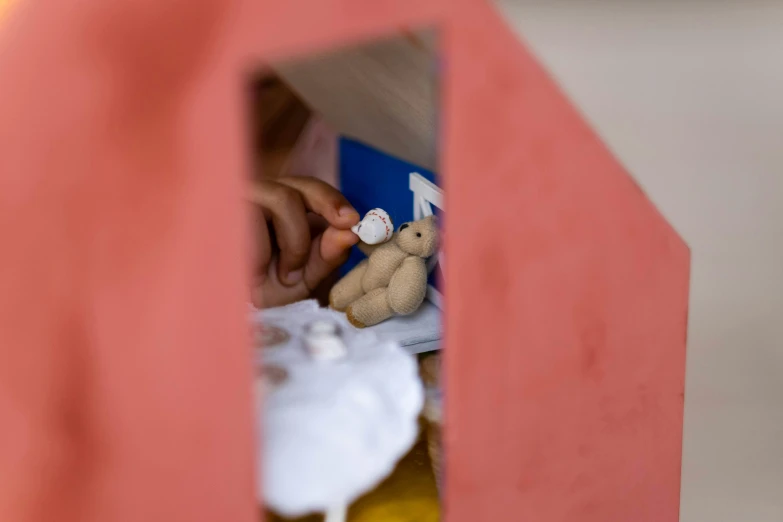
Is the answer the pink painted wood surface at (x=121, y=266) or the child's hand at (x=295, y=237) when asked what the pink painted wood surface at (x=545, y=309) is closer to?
the pink painted wood surface at (x=121, y=266)

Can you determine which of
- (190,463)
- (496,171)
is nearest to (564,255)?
(496,171)

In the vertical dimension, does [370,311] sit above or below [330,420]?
above

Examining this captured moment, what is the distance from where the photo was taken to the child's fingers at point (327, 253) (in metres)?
1.10

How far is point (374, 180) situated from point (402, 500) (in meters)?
0.47

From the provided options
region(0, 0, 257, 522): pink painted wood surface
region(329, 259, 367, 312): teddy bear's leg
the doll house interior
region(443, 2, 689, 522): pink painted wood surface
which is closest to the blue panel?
the doll house interior

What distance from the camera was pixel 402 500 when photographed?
0.89 metres

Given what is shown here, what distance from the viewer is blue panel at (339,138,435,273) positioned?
1155mm

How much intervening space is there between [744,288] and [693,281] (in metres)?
0.10

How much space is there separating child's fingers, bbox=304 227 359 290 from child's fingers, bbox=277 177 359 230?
0.01m

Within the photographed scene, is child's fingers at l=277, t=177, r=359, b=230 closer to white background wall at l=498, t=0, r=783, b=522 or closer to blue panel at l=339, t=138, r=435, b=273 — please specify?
blue panel at l=339, t=138, r=435, b=273

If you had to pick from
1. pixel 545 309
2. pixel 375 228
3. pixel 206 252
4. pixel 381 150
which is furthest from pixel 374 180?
pixel 206 252

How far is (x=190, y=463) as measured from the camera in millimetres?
685

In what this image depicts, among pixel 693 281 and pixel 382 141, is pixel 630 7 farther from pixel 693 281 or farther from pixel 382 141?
pixel 382 141

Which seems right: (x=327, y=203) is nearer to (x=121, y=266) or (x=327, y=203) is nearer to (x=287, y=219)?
(x=287, y=219)
